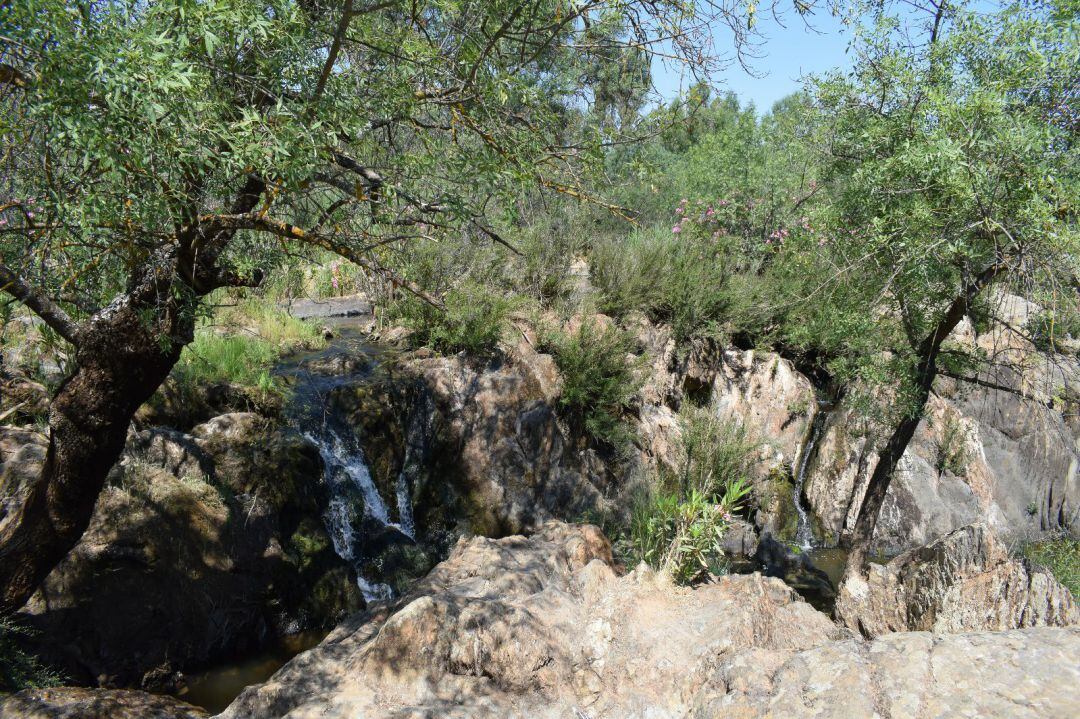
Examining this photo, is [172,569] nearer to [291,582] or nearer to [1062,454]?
[291,582]

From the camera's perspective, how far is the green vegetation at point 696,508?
174 inches

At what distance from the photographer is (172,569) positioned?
19.3ft

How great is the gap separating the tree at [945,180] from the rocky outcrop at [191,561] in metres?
5.94

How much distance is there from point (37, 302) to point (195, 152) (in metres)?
1.61

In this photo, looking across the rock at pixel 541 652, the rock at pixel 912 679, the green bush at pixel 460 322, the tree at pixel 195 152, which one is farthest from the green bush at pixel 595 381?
the rock at pixel 912 679

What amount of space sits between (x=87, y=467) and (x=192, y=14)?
3.06 metres

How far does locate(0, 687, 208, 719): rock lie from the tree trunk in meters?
0.82

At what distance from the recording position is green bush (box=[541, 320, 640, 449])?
9.55m

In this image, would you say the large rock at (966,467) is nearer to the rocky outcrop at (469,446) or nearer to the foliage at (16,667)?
the rocky outcrop at (469,446)

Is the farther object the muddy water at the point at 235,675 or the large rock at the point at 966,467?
the large rock at the point at 966,467

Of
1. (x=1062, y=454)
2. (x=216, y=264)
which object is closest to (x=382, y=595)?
(x=216, y=264)

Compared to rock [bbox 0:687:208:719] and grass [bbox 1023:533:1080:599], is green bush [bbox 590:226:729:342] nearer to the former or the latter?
grass [bbox 1023:533:1080:599]

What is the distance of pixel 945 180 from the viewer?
533 cm

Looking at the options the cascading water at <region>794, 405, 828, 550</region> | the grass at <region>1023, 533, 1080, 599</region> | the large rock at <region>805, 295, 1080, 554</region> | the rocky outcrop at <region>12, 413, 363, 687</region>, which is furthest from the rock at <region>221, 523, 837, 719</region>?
the large rock at <region>805, 295, 1080, 554</region>
